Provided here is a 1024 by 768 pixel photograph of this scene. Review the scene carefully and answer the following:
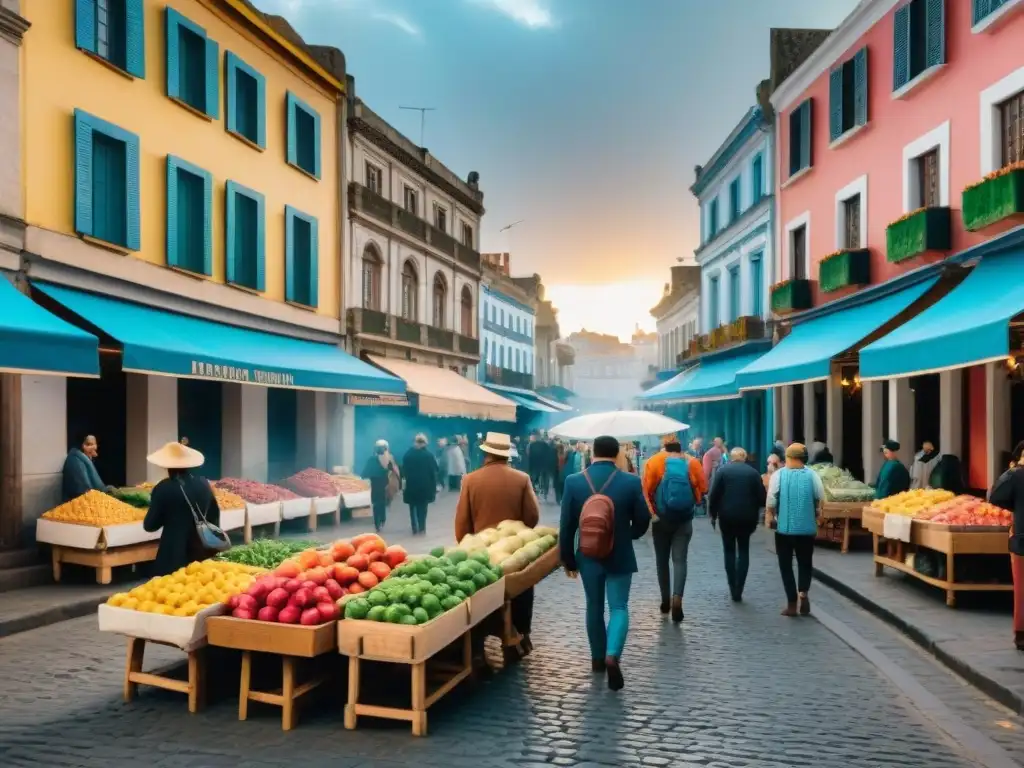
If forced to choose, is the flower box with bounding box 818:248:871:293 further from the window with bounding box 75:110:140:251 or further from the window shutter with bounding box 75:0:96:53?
the window shutter with bounding box 75:0:96:53

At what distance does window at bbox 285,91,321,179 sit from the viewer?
20000 millimetres

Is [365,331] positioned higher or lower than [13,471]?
higher

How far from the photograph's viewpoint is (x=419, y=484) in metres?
16.6

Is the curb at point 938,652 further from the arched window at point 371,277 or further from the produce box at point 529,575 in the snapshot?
the arched window at point 371,277

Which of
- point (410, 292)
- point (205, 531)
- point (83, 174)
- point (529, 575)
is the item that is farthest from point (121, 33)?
point (410, 292)

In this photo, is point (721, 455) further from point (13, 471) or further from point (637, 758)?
point (637, 758)

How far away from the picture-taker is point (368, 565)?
706cm

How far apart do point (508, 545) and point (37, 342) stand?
A: 597 centimetres

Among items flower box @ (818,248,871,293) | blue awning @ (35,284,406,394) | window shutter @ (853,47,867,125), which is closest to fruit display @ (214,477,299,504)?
blue awning @ (35,284,406,394)

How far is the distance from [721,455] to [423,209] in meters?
14.1

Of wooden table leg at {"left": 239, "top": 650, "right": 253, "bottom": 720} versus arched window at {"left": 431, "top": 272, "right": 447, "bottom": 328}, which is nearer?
wooden table leg at {"left": 239, "top": 650, "right": 253, "bottom": 720}

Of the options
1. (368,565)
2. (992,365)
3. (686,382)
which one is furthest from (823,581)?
(686,382)

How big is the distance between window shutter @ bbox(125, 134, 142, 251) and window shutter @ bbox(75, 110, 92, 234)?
0.93 m

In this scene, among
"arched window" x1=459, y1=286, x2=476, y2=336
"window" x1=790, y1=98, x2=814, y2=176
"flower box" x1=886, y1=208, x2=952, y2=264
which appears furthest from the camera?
"arched window" x1=459, y1=286, x2=476, y2=336
